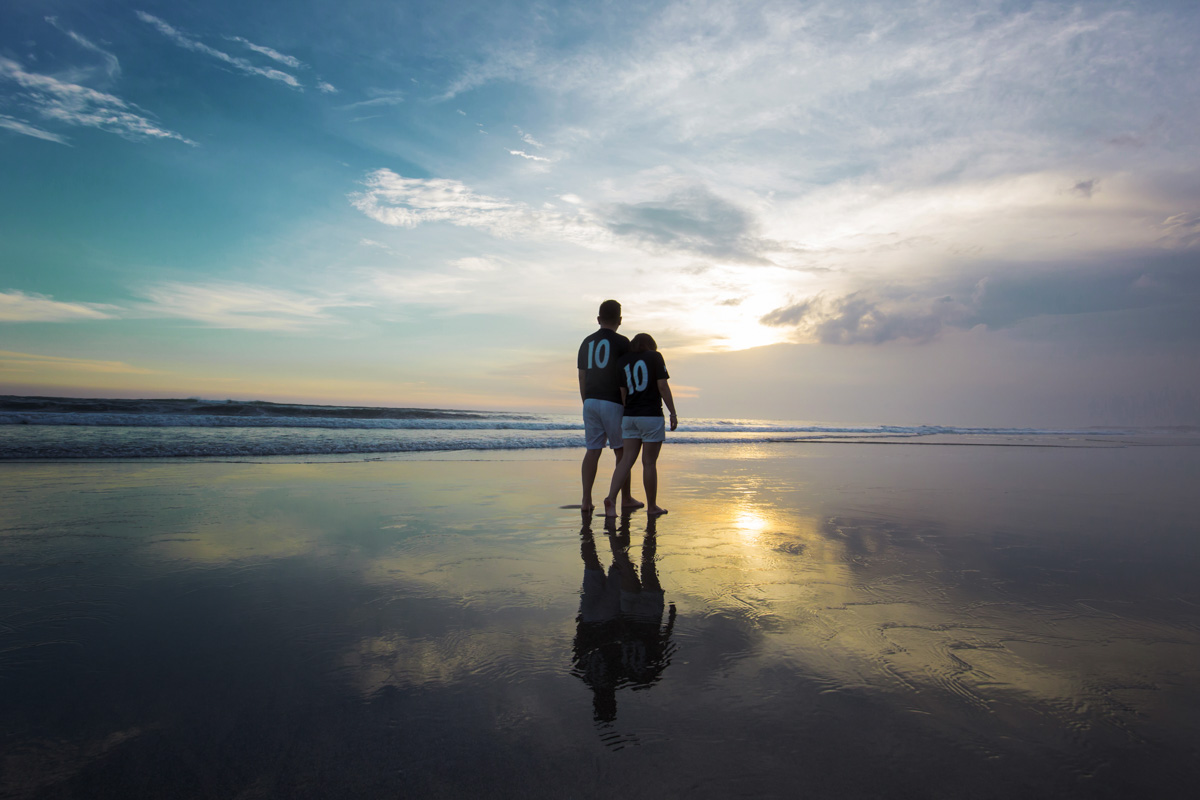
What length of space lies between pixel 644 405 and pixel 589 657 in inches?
145

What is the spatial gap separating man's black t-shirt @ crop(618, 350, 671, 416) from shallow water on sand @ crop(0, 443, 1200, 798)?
4.42ft

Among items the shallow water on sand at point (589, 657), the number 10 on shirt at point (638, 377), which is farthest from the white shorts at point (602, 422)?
the shallow water on sand at point (589, 657)

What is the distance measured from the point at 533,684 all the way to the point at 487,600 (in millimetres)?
977

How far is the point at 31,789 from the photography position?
56.5 inches

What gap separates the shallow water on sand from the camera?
1.54 meters

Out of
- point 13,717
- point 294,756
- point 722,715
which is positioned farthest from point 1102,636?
point 13,717

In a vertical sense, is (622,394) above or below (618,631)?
above

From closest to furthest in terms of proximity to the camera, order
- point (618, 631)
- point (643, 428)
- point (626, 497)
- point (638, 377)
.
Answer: point (618, 631)
point (643, 428)
point (638, 377)
point (626, 497)

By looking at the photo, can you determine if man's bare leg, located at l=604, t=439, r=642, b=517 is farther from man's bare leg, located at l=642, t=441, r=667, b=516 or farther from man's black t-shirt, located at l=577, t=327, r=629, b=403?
man's black t-shirt, located at l=577, t=327, r=629, b=403

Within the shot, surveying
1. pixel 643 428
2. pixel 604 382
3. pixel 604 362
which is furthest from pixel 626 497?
pixel 604 362

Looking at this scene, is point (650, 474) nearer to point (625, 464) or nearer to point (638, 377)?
point (625, 464)

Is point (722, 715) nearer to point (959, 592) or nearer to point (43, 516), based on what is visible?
point (959, 592)

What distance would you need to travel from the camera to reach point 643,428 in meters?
5.74

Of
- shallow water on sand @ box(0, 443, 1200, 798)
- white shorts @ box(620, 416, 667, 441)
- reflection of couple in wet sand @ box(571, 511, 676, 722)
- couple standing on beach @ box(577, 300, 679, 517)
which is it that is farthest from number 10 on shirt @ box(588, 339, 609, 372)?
reflection of couple in wet sand @ box(571, 511, 676, 722)
